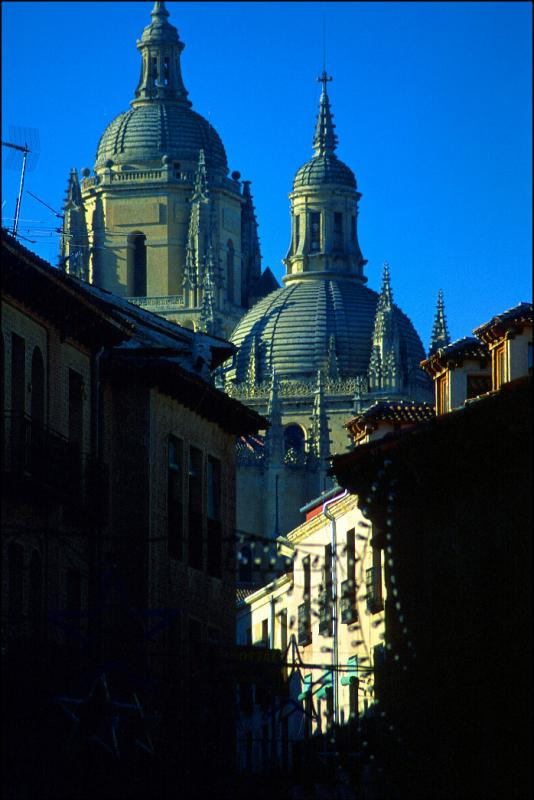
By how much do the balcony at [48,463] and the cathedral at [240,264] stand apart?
340ft

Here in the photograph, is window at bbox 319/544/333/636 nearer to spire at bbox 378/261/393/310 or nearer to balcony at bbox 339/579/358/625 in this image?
balcony at bbox 339/579/358/625

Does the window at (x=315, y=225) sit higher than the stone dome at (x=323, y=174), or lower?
lower

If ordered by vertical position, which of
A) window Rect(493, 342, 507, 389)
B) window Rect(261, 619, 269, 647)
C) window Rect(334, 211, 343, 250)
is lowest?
window Rect(493, 342, 507, 389)

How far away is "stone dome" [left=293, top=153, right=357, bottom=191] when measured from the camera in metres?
174

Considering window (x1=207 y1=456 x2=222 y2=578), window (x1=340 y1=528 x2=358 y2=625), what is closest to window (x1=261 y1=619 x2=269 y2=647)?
window (x1=340 y1=528 x2=358 y2=625)

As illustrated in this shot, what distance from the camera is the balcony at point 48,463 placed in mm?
48406

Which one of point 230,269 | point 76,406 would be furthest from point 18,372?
point 230,269

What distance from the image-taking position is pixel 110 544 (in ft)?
183

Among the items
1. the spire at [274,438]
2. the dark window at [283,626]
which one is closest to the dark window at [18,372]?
the dark window at [283,626]

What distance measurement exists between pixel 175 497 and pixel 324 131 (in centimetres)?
12338

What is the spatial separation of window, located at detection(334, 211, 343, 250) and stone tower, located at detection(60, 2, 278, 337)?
581cm

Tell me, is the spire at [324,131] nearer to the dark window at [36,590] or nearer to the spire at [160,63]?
the spire at [160,63]

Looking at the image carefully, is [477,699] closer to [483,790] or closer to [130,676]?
[483,790]

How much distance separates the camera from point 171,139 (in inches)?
6801
